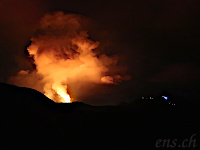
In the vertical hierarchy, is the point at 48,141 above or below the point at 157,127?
below

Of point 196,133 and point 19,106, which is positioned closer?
point 196,133

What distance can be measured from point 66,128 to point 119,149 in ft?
15.6

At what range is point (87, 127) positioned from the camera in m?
18.9

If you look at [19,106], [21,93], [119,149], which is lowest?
[119,149]

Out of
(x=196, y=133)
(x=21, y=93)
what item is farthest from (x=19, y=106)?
(x=196, y=133)

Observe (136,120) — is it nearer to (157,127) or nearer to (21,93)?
(157,127)

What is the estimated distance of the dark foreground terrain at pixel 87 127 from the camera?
635 inches

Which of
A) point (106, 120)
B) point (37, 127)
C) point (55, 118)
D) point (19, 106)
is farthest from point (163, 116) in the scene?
point (19, 106)

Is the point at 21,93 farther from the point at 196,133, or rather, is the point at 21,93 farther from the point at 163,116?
the point at 196,133

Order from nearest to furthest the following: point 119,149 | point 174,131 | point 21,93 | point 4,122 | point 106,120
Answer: point 119,149, point 4,122, point 174,131, point 106,120, point 21,93

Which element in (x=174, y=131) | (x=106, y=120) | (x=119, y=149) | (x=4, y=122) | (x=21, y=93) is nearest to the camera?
(x=119, y=149)

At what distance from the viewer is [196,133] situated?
716 inches

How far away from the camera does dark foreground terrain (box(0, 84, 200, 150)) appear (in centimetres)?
1614

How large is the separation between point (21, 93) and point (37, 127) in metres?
5.48
